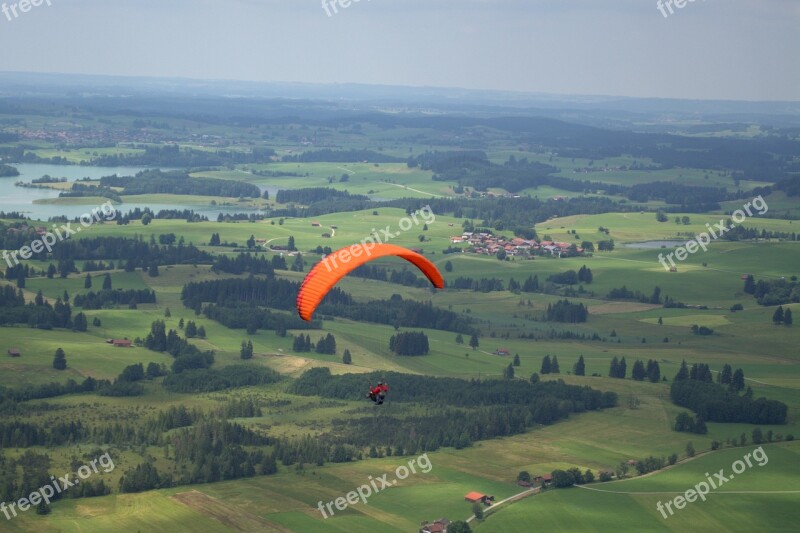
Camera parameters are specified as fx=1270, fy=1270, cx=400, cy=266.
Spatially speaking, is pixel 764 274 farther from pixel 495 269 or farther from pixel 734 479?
pixel 734 479

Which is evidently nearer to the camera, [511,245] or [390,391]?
[390,391]

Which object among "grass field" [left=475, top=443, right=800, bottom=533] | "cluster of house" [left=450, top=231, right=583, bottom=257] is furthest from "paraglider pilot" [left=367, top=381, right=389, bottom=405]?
"cluster of house" [left=450, top=231, right=583, bottom=257]

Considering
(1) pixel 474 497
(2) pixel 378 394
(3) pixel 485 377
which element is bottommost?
(3) pixel 485 377

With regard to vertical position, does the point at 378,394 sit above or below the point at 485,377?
above

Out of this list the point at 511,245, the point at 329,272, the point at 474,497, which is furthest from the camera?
the point at 511,245

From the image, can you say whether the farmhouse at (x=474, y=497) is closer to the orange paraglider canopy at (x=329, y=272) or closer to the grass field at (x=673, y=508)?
the grass field at (x=673, y=508)

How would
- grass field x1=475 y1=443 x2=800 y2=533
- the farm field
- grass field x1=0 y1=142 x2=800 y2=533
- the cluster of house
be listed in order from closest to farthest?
grass field x1=475 y1=443 x2=800 y2=533 < grass field x1=0 y1=142 x2=800 y2=533 < the farm field < the cluster of house

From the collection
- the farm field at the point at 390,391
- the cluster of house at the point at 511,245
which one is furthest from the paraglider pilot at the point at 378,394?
the cluster of house at the point at 511,245

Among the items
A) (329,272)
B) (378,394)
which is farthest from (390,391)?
(329,272)

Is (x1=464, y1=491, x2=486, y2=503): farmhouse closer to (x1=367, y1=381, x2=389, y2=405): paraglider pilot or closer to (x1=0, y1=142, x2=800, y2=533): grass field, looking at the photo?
(x1=0, y1=142, x2=800, y2=533): grass field

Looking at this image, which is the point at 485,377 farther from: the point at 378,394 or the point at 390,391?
the point at 378,394
